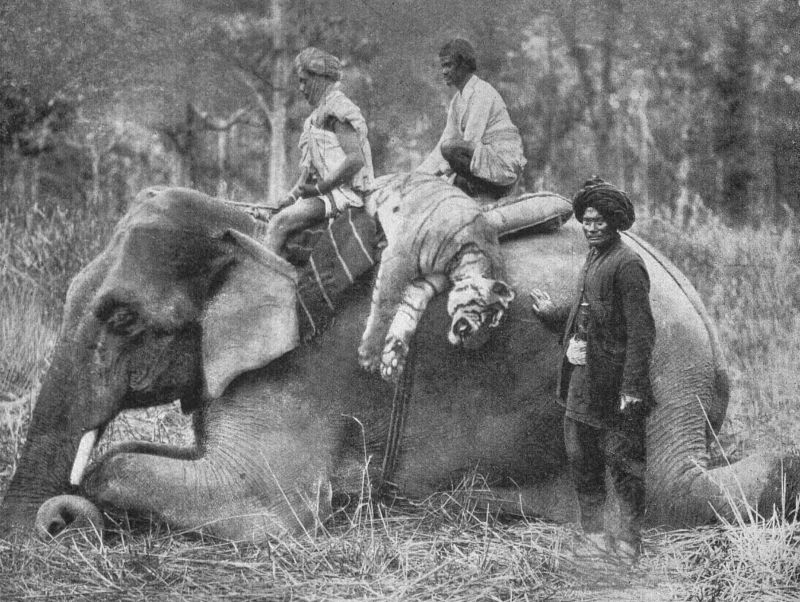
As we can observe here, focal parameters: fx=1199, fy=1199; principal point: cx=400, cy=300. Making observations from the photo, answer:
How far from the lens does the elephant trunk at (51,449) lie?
12.1 ft

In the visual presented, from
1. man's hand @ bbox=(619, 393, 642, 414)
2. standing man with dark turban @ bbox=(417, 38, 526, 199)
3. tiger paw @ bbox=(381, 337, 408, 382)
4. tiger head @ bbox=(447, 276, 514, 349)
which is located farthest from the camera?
standing man with dark turban @ bbox=(417, 38, 526, 199)

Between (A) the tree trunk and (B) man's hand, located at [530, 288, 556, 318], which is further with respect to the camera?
(A) the tree trunk

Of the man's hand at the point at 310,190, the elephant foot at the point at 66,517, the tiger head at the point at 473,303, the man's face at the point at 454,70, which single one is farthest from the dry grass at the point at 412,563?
the man's face at the point at 454,70

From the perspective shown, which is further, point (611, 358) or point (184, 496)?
point (184, 496)

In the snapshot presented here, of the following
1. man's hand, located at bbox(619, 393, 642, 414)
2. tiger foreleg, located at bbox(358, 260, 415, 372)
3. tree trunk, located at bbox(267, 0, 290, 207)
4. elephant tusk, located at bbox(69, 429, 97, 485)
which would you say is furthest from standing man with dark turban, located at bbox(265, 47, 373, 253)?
tree trunk, located at bbox(267, 0, 290, 207)

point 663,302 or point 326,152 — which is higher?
point 326,152

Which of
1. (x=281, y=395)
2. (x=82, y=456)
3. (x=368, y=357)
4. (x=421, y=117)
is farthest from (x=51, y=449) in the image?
(x=421, y=117)

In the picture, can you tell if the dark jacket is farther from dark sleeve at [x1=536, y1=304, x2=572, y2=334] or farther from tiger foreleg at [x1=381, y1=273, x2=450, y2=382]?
tiger foreleg at [x1=381, y1=273, x2=450, y2=382]

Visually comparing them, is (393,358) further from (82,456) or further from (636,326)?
(82,456)

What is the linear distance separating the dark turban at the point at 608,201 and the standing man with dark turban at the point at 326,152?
97 cm

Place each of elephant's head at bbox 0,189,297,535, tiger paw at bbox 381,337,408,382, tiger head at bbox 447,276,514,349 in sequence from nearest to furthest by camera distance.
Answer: tiger paw at bbox 381,337,408,382, tiger head at bbox 447,276,514,349, elephant's head at bbox 0,189,297,535

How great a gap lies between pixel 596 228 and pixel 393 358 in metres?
0.71

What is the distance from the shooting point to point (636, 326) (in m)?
3.18

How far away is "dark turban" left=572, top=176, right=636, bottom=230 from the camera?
3.22 meters
